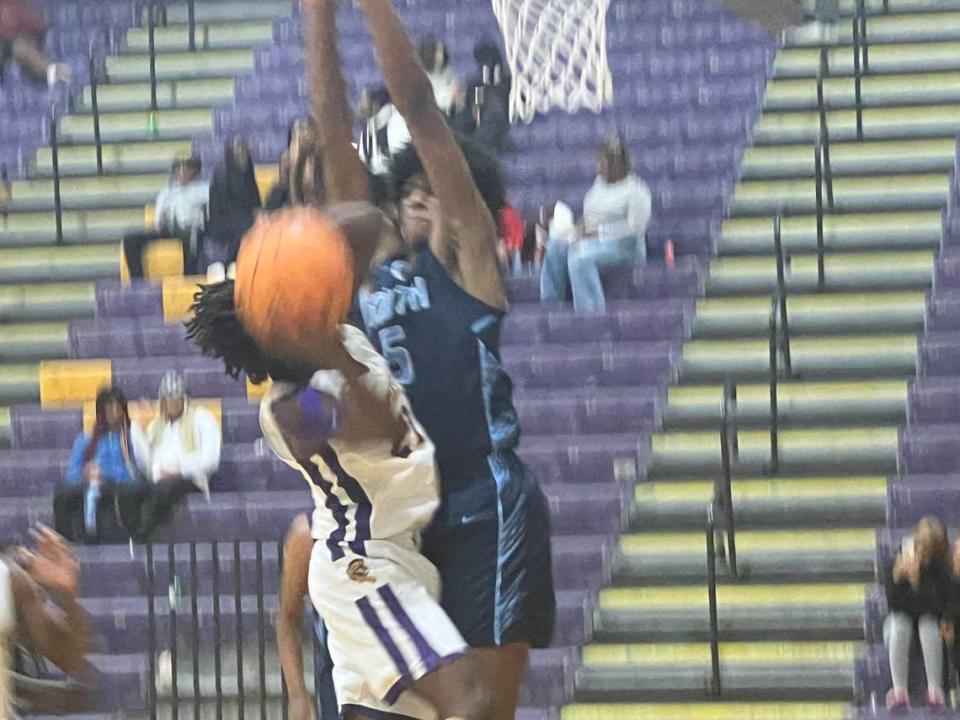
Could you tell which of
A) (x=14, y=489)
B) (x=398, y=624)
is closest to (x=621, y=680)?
(x=14, y=489)

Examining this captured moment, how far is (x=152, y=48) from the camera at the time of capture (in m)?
13.1

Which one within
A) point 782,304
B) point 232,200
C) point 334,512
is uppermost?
point 232,200

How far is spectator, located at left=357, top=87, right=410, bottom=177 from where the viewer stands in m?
9.89

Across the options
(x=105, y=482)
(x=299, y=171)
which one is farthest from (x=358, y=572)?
(x=299, y=171)

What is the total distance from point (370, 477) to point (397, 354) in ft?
1.03

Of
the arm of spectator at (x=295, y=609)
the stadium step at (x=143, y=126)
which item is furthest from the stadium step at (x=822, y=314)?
the arm of spectator at (x=295, y=609)

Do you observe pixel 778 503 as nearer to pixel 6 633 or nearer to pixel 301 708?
pixel 6 633

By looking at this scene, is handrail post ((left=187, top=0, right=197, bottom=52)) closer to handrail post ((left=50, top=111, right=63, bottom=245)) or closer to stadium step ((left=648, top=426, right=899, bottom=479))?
handrail post ((left=50, top=111, right=63, bottom=245))

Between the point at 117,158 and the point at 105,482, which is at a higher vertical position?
the point at 117,158

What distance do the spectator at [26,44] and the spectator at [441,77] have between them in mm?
3202

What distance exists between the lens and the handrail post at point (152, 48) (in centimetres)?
1292

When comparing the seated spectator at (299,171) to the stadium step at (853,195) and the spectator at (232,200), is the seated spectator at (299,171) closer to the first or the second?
the spectator at (232,200)

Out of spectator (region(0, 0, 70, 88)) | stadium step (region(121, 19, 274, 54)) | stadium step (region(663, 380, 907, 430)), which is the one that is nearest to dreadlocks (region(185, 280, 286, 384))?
stadium step (region(663, 380, 907, 430))

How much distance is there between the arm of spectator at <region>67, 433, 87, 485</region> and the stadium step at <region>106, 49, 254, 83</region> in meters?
4.36
